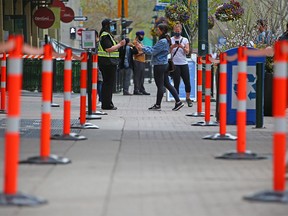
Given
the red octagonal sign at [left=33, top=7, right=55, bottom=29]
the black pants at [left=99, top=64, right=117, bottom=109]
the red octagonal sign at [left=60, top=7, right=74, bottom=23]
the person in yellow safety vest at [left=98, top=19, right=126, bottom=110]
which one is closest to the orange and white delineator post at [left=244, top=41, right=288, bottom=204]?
the person in yellow safety vest at [left=98, top=19, right=126, bottom=110]

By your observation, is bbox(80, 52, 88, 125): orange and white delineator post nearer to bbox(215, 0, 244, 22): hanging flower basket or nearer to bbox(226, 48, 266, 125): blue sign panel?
bbox(226, 48, 266, 125): blue sign panel

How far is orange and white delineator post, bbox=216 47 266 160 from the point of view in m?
10.5

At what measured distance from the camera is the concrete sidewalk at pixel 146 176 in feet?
25.1

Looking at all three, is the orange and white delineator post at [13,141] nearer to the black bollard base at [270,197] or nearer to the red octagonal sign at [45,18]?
the black bollard base at [270,197]

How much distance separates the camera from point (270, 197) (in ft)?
26.3

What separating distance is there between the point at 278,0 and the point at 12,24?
14174 millimetres

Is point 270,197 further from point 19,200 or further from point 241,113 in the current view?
point 241,113

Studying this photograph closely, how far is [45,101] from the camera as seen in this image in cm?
1005

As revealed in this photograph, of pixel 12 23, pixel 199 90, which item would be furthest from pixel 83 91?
pixel 12 23

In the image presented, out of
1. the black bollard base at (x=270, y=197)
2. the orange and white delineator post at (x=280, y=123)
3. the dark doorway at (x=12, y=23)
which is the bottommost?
the black bollard base at (x=270, y=197)

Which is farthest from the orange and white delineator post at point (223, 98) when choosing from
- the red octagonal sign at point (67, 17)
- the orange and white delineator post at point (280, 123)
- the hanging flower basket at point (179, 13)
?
the red octagonal sign at point (67, 17)

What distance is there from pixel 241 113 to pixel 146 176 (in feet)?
5.34

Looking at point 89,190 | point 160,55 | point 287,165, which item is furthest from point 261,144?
point 160,55

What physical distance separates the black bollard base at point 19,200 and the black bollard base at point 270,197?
1800mm
